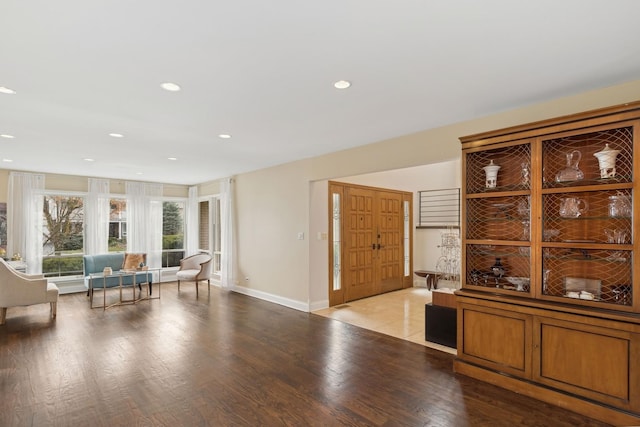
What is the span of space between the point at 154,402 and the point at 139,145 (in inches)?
135

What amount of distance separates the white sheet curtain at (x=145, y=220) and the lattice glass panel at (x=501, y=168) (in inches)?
296

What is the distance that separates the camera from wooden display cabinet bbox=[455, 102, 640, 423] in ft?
7.96

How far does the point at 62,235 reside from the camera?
7.26m

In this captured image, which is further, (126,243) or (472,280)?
(126,243)

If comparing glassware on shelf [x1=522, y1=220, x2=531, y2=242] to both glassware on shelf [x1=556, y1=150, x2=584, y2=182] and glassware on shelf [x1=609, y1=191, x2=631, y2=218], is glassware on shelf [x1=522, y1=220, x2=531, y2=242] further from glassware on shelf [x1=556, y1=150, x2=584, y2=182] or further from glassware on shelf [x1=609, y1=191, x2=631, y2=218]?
glassware on shelf [x1=609, y1=191, x2=631, y2=218]

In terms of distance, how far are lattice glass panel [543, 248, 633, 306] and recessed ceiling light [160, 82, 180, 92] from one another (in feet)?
11.3

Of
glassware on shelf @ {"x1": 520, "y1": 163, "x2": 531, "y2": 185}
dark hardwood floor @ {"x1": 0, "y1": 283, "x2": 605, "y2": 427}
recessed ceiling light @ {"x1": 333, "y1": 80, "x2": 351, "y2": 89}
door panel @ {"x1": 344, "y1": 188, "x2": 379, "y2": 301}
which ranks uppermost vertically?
recessed ceiling light @ {"x1": 333, "y1": 80, "x2": 351, "y2": 89}

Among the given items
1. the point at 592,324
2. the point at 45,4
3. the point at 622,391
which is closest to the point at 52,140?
the point at 45,4

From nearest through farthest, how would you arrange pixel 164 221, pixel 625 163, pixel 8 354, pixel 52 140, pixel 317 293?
pixel 625 163 < pixel 8 354 < pixel 52 140 < pixel 317 293 < pixel 164 221

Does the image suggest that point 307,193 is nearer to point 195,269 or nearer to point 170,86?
point 170,86

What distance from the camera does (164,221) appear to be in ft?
28.3

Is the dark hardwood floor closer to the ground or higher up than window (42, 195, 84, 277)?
closer to the ground

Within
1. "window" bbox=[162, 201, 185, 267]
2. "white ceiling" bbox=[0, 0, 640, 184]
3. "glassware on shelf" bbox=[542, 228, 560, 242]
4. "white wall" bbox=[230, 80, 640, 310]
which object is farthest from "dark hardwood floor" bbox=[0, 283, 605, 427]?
"window" bbox=[162, 201, 185, 267]

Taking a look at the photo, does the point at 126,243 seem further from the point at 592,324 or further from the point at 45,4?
the point at 592,324
